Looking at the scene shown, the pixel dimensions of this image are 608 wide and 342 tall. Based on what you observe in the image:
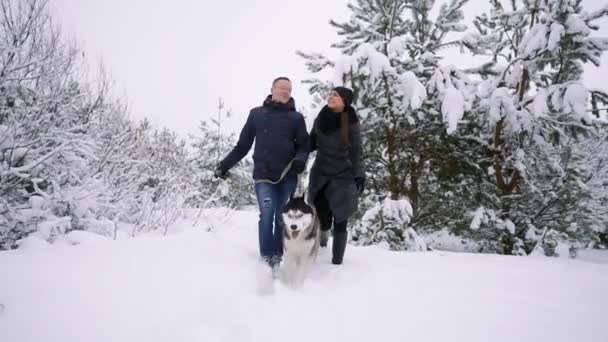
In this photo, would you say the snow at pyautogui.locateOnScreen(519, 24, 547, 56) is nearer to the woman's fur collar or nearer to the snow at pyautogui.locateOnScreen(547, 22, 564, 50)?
the snow at pyautogui.locateOnScreen(547, 22, 564, 50)

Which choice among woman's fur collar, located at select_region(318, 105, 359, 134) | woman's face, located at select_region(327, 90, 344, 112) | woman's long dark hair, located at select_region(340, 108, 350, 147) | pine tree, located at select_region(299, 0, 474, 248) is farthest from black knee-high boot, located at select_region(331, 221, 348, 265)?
pine tree, located at select_region(299, 0, 474, 248)

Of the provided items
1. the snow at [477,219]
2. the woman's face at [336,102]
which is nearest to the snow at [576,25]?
the snow at [477,219]

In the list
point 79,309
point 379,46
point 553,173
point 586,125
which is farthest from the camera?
point 553,173

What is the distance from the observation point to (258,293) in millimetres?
2713

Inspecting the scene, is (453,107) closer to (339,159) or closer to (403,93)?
(403,93)

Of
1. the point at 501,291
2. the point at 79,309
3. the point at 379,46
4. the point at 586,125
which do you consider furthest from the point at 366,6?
the point at 79,309

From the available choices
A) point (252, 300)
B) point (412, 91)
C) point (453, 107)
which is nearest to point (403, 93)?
point (412, 91)

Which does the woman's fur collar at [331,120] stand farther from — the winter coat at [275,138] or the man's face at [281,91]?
the man's face at [281,91]

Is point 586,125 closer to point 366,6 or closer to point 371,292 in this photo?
point 366,6

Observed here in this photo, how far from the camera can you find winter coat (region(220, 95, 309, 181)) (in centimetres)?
342

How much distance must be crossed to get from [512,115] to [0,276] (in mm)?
6451

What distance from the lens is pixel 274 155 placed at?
3410 millimetres

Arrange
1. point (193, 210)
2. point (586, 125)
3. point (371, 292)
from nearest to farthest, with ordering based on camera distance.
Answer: point (371, 292), point (586, 125), point (193, 210)

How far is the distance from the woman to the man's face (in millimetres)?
485
